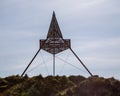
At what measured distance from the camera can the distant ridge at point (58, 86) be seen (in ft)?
93.6

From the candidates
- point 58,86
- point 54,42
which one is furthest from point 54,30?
point 58,86

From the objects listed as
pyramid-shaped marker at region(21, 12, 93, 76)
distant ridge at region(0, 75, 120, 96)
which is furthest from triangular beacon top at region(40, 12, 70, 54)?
distant ridge at region(0, 75, 120, 96)

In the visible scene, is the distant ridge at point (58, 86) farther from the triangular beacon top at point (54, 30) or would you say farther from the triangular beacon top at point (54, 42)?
the triangular beacon top at point (54, 30)

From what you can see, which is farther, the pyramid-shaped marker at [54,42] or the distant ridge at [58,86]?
the pyramid-shaped marker at [54,42]

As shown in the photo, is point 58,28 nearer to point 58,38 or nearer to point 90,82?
point 58,38

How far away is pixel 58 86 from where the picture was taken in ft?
111

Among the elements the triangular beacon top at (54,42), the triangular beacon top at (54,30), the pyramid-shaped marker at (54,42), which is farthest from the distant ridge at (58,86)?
the triangular beacon top at (54,30)

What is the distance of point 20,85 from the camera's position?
35312mm

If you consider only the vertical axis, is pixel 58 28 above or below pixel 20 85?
above

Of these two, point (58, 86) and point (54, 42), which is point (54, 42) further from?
point (58, 86)

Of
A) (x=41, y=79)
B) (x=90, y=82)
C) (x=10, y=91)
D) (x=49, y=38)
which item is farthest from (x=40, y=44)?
(x=90, y=82)

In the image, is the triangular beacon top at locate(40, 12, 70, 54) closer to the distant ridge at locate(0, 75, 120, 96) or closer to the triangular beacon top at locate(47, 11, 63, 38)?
the triangular beacon top at locate(47, 11, 63, 38)

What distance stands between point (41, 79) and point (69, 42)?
26.0ft

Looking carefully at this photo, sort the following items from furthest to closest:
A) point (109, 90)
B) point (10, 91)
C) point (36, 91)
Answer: point (10, 91), point (36, 91), point (109, 90)
